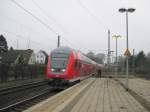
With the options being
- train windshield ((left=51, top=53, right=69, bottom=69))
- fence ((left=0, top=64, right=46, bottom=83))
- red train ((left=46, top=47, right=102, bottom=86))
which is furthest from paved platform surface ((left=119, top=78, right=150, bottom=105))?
fence ((left=0, top=64, right=46, bottom=83))

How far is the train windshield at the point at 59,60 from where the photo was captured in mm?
24594

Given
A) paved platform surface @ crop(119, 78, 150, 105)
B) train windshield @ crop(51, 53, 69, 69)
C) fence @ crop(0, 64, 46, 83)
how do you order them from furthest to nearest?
fence @ crop(0, 64, 46, 83), train windshield @ crop(51, 53, 69, 69), paved platform surface @ crop(119, 78, 150, 105)

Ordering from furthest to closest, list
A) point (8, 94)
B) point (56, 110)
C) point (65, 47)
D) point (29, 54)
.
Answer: point (29, 54)
point (65, 47)
point (8, 94)
point (56, 110)

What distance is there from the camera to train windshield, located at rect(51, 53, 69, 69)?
24.6 meters

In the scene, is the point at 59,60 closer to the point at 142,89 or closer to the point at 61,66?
the point at 61,66

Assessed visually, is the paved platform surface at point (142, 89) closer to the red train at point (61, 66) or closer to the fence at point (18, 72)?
the red train at point (61, 66)

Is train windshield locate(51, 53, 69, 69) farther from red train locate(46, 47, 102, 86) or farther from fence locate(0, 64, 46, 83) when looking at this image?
fence locate(0, 64, 46, 83)

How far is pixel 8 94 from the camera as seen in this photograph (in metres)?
21.1

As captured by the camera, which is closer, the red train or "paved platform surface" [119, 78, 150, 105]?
"paved platform surface" [119, 78, 150, 105]

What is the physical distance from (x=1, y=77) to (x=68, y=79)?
12122 millimetres

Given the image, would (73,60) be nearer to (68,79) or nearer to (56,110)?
(68,79)

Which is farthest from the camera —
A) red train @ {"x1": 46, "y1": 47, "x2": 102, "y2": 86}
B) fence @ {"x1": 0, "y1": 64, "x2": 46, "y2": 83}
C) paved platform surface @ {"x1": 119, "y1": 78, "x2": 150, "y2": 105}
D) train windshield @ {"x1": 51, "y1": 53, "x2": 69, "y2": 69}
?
fence @ {"x1": 0, "y1": 64, "x2": 46, "y2": 83}

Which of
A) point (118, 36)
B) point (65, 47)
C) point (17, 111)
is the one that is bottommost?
point (17, 111)

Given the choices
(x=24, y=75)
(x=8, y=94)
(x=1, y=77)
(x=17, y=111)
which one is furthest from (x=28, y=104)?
(x=24, y=75)
